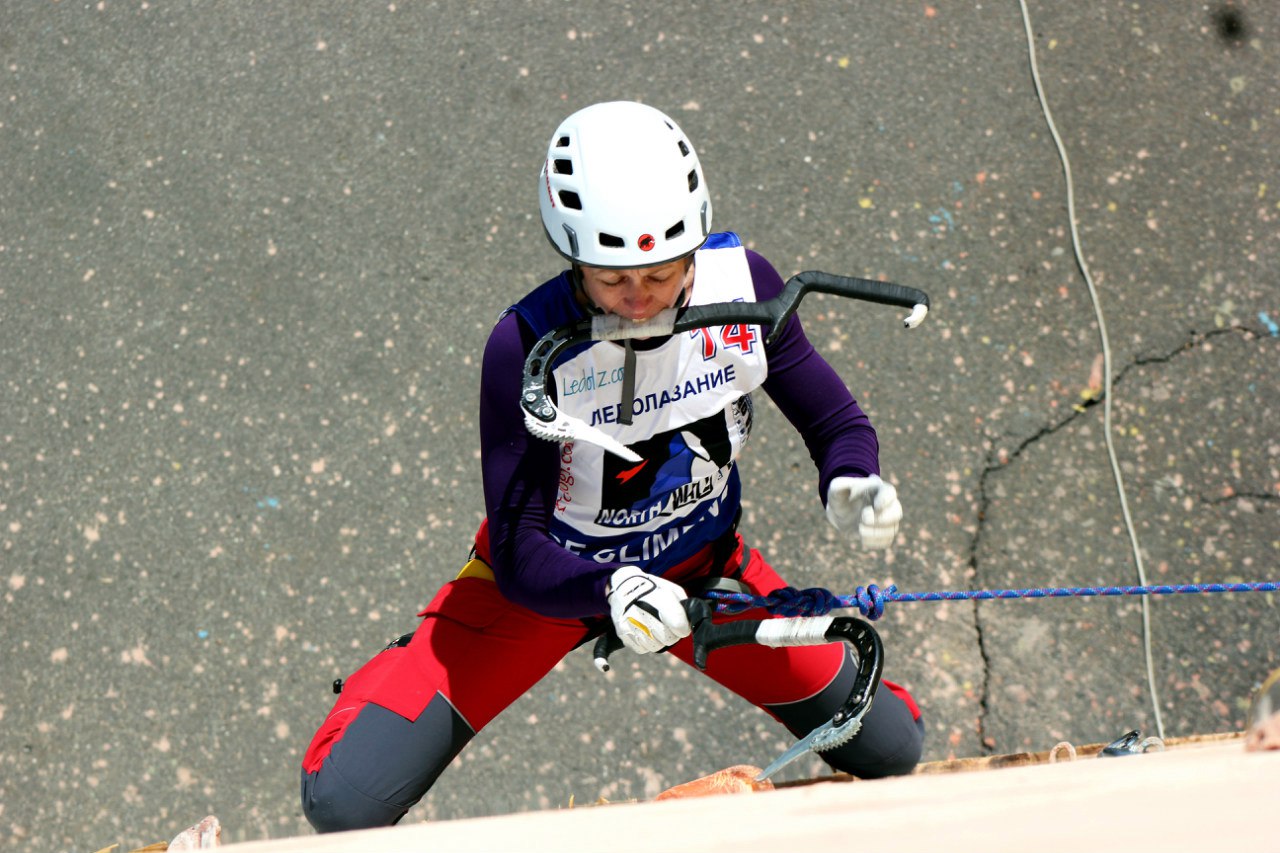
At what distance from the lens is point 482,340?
3.89 m

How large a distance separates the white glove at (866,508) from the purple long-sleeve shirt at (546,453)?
2.7 inches

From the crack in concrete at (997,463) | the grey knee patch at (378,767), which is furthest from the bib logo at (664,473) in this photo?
the crack in concrete at (997,463)

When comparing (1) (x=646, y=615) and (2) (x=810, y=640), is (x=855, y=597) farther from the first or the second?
(1) (x=646, y=615)

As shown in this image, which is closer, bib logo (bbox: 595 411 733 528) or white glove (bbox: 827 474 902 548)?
white glove (bbox: 827 474 902 548)

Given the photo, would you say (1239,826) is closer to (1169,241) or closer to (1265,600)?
(1265,600)

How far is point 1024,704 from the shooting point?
3.42 metres

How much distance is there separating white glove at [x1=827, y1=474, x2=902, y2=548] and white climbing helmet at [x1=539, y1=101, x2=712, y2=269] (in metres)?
0.62

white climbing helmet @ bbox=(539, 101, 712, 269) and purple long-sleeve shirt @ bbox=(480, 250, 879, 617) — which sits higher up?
white climbing helmet @ bbox=(539, 101, 712, 269)

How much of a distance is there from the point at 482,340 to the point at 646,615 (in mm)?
1942

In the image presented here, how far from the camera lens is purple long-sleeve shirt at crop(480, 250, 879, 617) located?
230cm

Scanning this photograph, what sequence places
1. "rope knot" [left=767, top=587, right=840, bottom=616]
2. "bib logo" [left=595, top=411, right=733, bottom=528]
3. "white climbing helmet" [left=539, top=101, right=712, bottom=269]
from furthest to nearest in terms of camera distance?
"bib logo" [left=595, top=411, right=733, bottom=528], "rope knot" [left=767, top=587, right=840, bottom=616], "white climbing helmet" [left=539, top=101, right=712, bottom=269]

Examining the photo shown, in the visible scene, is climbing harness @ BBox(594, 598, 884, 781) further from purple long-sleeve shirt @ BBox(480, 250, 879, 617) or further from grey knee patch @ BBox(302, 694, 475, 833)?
grey knee patch @ BBox(302, 694, 475, 833)

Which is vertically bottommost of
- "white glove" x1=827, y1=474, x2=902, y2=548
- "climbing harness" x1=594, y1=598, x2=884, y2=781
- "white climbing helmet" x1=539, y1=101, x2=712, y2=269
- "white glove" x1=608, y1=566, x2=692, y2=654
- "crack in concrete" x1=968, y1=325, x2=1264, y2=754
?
"crack in concrete" x1=968, y1=325, x2=1264, y2=754

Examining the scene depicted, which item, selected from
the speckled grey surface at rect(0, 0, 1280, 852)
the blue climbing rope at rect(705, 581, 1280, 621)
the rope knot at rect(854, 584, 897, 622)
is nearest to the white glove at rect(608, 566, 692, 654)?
the blue climbing rope at rect(705, 581, 1280, 621)
